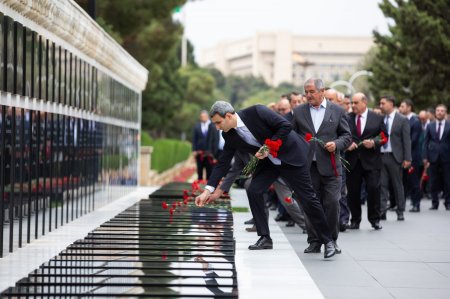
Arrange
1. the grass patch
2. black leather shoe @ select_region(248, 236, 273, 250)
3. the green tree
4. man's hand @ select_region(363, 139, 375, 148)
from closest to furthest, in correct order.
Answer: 1. black leather shoe @ select_region(248, 236, 273, 250)
2. man's hand @ select_region(363, 139, 375, 148)
3. the grass patch
4. the green tree

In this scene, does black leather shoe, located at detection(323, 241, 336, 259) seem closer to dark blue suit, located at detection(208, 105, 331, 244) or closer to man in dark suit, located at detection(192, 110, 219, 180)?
dark blue suit, located at detection(208, 105, 331, 244)

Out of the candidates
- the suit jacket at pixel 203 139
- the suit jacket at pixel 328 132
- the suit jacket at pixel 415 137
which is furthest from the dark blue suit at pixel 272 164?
the suit jacket at pixel 203 139

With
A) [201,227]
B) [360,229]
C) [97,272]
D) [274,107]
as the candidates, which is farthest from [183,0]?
[97,272]

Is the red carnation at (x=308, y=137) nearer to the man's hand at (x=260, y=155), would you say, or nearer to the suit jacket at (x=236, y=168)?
the suit jacket at (x=236, y=168)

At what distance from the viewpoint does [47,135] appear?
516 inches

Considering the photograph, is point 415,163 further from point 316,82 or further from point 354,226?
point 316,82

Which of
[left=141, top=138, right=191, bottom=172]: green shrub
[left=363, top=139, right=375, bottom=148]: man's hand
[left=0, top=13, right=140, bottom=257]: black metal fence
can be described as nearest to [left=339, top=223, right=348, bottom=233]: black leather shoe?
[left=363, top=139, right=375, bottom=148]: man's hand

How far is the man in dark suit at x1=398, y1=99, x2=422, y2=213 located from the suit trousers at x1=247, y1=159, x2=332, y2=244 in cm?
847

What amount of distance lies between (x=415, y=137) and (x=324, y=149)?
31.1ft

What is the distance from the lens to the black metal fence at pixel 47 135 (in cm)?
1093

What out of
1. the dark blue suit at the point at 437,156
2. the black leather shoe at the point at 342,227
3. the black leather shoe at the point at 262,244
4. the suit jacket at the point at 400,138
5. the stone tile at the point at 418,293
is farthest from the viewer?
the dark blue suit at the point at 437,156

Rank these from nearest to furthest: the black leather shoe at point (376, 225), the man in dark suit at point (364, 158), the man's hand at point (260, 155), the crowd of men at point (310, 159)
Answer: the man's hand at point (260, 155) → the crowd of men at point (310, 159) → the black leather shoe at point (376, 225) → the man in dark suit at point (364, 158)

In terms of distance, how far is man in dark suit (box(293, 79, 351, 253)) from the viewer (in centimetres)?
1202

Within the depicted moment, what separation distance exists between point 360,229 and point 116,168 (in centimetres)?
717
